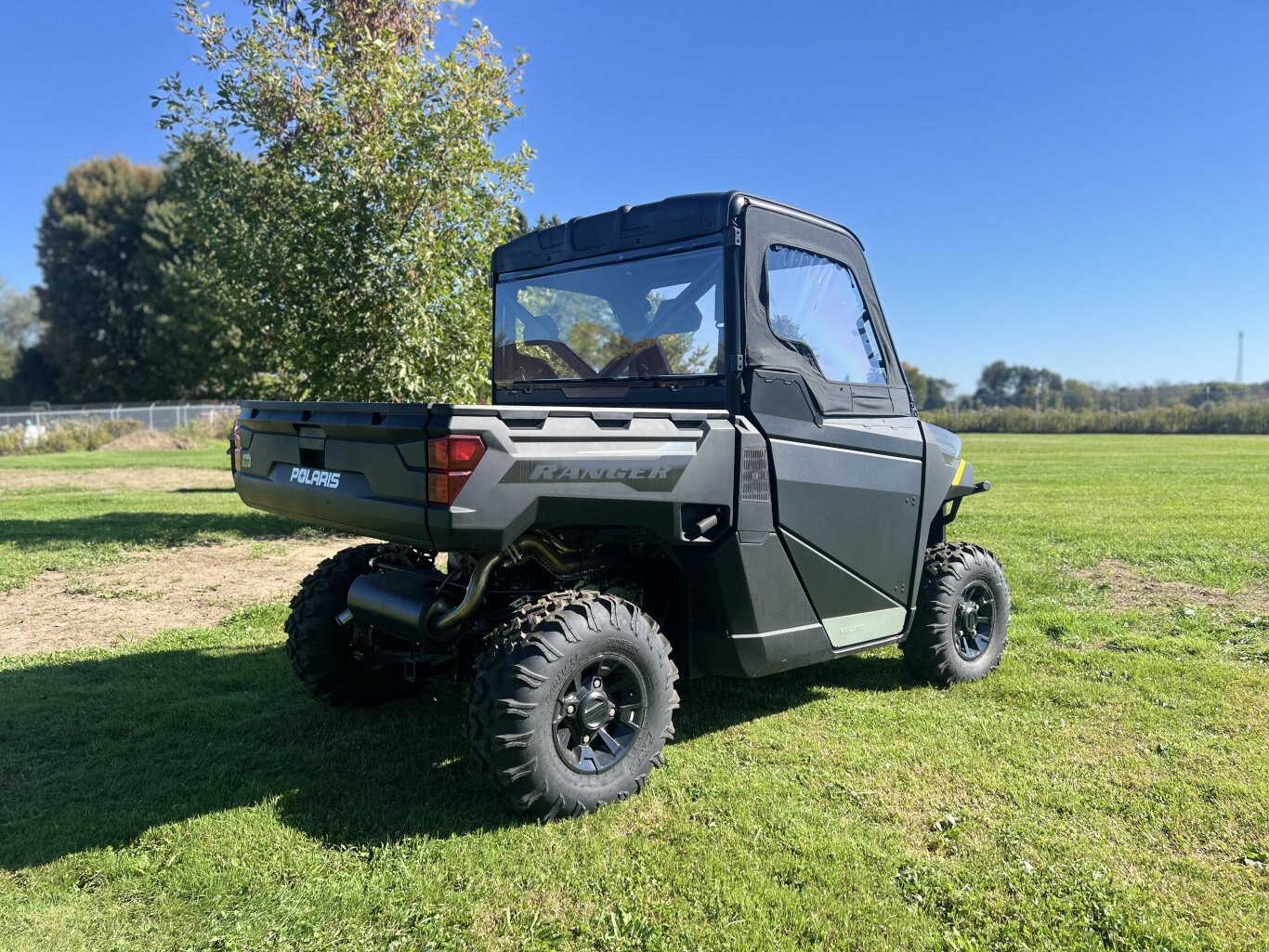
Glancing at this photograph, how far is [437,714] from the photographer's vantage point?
14.8 ft

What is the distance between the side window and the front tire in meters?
1.44

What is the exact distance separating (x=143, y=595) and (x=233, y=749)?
12.7 ft

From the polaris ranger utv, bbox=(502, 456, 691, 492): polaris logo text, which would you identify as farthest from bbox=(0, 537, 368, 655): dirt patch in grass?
bbox=(502, 456, 691, 492): polaris logo text

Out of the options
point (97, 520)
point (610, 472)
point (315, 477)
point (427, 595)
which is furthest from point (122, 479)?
point (610, 472)

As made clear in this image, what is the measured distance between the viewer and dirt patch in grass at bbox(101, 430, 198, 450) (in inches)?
1094

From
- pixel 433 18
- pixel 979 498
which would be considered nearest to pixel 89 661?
pixel 433 18

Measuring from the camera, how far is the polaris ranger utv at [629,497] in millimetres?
3189

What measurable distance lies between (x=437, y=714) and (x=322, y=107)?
25.8 feet

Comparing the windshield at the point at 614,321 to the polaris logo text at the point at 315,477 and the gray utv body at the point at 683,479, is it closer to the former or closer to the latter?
the gray utv body at the point at 683,479

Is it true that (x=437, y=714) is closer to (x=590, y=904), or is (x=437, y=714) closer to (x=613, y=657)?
(x=613, y=657)

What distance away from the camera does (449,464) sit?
2.95 meters

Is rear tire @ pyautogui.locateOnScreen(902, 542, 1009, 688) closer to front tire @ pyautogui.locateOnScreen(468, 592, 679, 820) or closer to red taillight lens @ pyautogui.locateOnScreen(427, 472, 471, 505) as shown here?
front tire @ pyautogui.locateOnScreen(468, 592, 679, 820)

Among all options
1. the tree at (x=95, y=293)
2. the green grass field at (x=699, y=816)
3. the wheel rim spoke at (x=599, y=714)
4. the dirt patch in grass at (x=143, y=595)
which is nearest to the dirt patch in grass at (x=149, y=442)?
the tree at (x=95, y=293)

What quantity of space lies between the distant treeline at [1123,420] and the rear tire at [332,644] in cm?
3262
